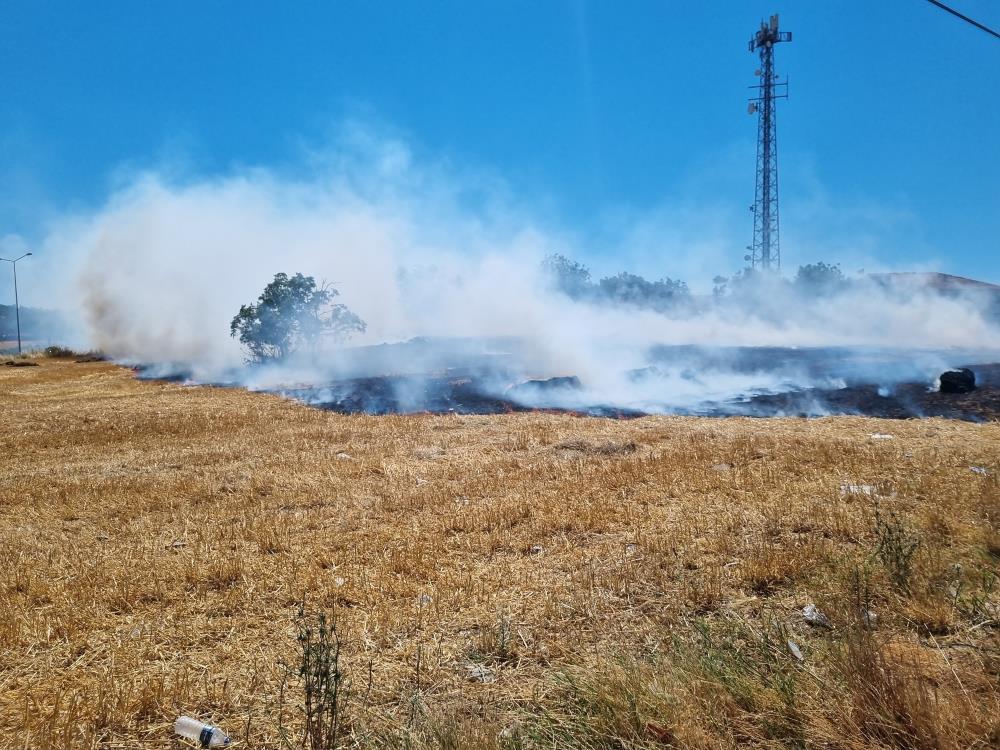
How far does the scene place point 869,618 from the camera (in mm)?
3873

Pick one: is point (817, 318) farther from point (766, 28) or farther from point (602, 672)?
point (602, 672)

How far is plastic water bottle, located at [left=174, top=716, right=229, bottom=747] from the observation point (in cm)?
301

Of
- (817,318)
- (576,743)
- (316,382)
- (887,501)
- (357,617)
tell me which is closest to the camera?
(576,743)

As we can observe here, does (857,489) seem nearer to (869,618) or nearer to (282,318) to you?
(869,618)

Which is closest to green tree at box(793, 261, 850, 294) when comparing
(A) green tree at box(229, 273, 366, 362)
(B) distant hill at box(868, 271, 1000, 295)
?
(B) distant hill at box(868, 271, 1000, 295)

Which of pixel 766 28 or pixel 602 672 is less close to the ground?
pixel 766 28

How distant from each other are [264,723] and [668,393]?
2534 cm

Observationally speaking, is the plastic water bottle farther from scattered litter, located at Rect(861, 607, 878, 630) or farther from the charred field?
the charred field

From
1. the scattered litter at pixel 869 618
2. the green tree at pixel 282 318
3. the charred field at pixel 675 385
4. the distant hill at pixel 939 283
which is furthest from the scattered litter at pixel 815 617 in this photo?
the distant hill at pixel 939 283

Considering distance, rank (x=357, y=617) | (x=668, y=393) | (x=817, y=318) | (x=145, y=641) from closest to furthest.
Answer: (x=145, y=641) → (x=357, y=617) → (x=668, y=393) → (x=817, y=318)

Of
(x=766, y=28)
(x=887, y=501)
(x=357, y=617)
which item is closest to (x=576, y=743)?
(x=357, y=617)

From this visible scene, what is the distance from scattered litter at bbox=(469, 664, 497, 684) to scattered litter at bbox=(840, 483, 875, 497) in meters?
6.26

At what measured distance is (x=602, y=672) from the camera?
3.37 m

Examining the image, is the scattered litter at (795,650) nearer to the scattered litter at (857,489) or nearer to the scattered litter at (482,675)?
the scattered litter at (482,675)
